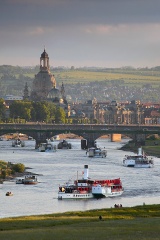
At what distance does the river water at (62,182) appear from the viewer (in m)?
71.5

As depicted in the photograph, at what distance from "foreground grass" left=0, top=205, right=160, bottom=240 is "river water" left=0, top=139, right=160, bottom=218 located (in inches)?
353

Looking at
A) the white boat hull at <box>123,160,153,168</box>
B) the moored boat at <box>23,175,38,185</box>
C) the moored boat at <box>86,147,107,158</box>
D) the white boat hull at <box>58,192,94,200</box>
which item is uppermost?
the moored boat at <box>86,147,107,158</box>

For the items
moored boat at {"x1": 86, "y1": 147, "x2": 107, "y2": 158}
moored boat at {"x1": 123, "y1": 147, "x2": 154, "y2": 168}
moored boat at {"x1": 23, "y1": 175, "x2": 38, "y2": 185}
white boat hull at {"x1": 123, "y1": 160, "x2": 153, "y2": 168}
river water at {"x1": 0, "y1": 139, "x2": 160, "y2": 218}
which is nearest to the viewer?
river water at {"x1": 0, "y1": 139, "x2": 160, "y2": 218}

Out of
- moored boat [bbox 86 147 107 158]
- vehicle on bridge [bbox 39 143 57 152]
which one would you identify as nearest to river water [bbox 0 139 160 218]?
moored boat [bbox 86 147 107 158]

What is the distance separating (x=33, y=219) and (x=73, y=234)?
10789 millimetres

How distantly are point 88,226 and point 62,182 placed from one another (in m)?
45.9

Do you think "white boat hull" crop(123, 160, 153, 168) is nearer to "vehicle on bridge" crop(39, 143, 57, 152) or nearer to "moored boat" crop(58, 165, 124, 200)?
"vehicle on bridge" crop(39, 143, 57, 152)

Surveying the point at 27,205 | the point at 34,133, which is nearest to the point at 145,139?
the point at 34,133

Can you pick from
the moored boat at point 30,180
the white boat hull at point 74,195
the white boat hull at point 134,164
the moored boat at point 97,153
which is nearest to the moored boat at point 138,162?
the white boat hull at point 134,164

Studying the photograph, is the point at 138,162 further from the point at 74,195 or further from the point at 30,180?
the point at 74,195

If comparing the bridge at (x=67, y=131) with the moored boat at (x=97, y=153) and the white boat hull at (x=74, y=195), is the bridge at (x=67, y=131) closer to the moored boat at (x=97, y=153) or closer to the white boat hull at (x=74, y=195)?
the moored boat at (x=97, y=153)

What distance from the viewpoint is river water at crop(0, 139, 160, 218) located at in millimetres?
71500

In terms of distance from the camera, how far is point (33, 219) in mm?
53531

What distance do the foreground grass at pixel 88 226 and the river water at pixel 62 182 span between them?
896 cm
